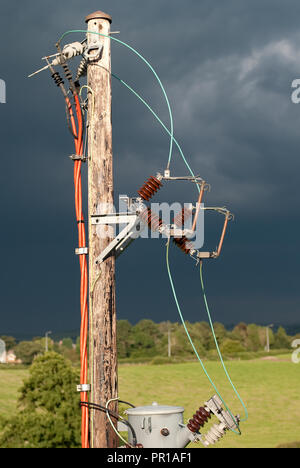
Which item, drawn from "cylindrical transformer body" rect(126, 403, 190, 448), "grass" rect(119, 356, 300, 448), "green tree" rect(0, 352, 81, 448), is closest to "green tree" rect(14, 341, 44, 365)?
"grass" rect(119, 356, 300, 448)

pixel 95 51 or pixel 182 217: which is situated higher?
pixel 95 51

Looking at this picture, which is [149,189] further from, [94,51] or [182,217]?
[94,51]

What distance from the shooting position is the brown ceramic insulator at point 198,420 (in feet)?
25.5

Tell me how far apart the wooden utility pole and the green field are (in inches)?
1200

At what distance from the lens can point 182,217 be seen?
807 centimetres

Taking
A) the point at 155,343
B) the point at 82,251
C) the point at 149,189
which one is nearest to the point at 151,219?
the point at 149,189

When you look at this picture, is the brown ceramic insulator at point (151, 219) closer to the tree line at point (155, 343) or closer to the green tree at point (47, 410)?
the green tree at point (47, 410)

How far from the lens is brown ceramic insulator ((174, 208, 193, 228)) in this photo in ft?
26.4

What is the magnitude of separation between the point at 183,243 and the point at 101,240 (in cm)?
113

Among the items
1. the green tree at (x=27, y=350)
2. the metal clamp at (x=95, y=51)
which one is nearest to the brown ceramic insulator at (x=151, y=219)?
the metal clamp at (x=95, y=51)

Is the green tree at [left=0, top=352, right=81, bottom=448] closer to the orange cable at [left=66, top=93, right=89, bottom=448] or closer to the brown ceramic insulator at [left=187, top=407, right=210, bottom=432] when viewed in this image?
the orange cable at [left=66, top=93, right=89, bottom=448]

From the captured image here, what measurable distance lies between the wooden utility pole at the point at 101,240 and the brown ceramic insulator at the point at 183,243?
36.1 inches

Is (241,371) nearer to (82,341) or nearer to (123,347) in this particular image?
(123,347)
